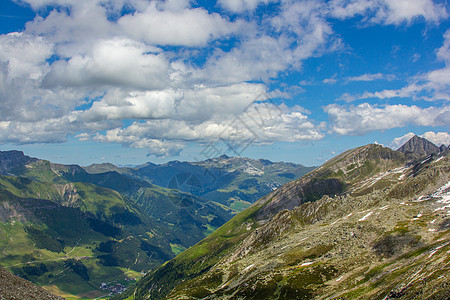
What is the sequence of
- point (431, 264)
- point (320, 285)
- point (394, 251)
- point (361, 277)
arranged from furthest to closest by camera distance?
point (394, 251)
point (320, 285)
point (361, 277)
point (431, 264)

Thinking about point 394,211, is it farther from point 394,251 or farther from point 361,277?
point 361,277

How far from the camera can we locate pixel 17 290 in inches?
4840

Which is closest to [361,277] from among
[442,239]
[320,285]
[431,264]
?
[320,285]

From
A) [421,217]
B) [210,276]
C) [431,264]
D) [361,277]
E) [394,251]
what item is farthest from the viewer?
[210,276]

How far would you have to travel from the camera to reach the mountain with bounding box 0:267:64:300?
4572 inches

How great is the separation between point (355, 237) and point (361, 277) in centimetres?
4825

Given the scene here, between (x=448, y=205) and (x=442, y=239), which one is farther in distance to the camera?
(x=448, y=205)

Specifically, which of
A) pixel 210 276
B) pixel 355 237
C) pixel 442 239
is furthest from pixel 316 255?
pixel 210 276

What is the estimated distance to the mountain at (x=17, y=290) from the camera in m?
116

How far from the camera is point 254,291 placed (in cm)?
12538

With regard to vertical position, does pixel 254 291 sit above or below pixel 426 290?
below

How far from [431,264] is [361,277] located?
25781mm

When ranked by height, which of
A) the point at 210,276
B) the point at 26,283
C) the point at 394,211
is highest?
the point at 26,283

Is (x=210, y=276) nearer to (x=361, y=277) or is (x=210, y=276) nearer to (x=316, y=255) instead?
(x=316, y=255)
